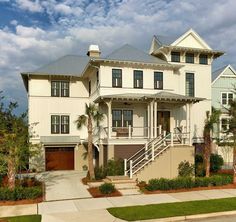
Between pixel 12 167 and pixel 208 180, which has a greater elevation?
pixel 12 167

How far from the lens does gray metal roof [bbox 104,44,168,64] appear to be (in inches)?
999

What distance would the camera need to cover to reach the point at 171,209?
13625mm

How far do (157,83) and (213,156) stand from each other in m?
7.80

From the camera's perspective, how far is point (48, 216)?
503 inches

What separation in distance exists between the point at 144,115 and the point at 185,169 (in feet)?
23.4

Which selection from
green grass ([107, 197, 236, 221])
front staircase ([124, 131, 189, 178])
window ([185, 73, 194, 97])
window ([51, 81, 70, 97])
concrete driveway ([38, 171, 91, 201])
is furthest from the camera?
window ([51, 81, 70, 97])

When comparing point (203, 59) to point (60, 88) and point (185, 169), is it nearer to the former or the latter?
point (185, 169)

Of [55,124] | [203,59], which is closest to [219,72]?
[203,59]

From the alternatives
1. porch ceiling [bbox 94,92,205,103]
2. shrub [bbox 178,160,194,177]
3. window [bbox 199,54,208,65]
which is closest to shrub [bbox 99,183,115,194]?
shrub [bbox 178,160,194,177]

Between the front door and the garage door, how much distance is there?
8971 mm

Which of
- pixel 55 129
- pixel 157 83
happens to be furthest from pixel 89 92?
pixel 157 83

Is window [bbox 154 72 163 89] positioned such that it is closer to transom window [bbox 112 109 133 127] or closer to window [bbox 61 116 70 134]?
transom window [bbox 112 109 133 127]

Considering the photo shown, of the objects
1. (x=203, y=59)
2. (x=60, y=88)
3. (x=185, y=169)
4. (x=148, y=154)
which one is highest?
(x=203, y=59)

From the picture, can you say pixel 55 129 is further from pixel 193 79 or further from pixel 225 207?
pixel 225 207
